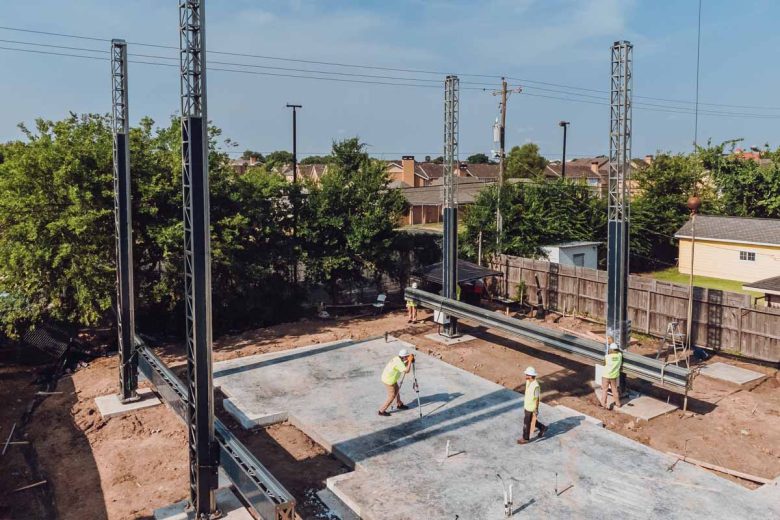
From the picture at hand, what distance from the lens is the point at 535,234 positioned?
2925 centimetres

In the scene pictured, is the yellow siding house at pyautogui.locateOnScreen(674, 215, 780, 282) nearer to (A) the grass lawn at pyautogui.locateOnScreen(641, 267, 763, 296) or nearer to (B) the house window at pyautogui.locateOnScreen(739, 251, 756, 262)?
(B) the house window at pyautogui.locateOnScreen(739, 251, 756, 262)

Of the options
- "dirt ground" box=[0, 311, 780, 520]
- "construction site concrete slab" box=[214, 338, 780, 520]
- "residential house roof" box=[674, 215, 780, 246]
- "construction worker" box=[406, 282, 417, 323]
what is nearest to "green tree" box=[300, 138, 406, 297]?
"construction worker" box=[406, 282, 417, 323]

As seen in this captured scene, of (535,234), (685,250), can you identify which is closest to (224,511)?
(535,234)

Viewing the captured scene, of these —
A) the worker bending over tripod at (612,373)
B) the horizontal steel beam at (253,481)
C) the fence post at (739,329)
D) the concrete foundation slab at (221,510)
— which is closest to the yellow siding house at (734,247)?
the fence post at (739,329)

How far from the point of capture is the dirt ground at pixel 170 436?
1107 centimetres

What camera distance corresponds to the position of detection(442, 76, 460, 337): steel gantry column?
19.2m

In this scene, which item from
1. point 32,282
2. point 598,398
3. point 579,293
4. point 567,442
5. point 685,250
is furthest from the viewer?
point 685,250

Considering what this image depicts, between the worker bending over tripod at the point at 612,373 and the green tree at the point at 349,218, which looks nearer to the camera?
the worker bending over tripod at the point at 612,373

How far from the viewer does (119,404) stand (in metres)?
15.0

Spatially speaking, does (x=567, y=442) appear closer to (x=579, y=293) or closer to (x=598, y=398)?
(x=598, y=398)

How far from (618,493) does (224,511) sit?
6.42 meters

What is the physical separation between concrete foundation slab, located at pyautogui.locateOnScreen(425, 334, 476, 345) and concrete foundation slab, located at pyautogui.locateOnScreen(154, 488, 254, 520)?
10.5 meters

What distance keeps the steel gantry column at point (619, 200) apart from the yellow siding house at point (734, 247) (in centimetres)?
1978

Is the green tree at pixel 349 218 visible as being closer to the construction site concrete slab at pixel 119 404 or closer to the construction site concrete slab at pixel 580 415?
the construction site concrete slab at pixel 119 404
